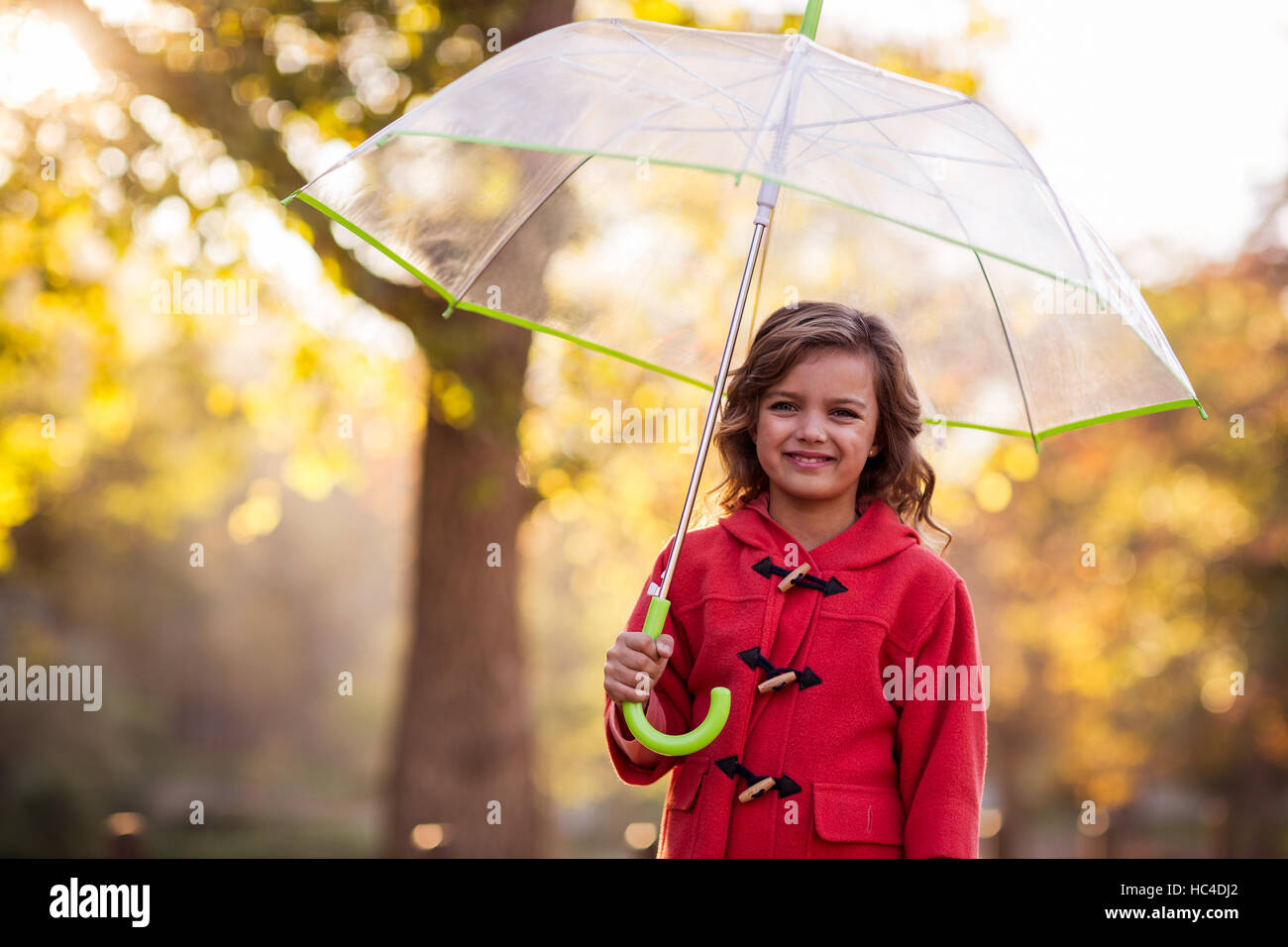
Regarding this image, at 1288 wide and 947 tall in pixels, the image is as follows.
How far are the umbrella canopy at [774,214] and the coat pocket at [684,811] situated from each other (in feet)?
3.22

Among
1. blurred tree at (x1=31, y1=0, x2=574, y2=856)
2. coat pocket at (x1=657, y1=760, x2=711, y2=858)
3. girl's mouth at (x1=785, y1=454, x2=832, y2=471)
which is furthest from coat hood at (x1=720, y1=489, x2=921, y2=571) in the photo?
blurred tree at (x1=31, y1=0, x2=574, y2=856)

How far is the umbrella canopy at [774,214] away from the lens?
2355 millimetres

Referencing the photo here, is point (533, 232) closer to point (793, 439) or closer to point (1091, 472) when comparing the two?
point (793, 439)

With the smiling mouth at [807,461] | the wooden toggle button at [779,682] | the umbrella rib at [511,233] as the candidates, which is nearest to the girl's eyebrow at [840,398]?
the smiling mouth at [807,461]

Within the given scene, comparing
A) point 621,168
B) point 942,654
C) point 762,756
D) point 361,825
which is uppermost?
point 621,168

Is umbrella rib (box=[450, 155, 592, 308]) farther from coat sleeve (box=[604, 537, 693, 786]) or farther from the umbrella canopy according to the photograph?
coat sleeve (box=[604, 537, 693, 786])

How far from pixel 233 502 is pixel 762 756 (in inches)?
1091

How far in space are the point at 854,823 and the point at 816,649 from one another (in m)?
0.37

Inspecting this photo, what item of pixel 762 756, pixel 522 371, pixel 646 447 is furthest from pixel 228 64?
pixel 762 756

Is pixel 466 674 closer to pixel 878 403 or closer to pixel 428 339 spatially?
pixel 428 339

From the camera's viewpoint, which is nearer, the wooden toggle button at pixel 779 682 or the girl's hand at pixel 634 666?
the girl's hand at pixel 634 666

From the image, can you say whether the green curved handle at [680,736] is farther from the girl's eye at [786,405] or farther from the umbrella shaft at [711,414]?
the girl's eye at [786,405]

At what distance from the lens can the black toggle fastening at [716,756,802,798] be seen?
2531 mm

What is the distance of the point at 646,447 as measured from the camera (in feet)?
31.8
